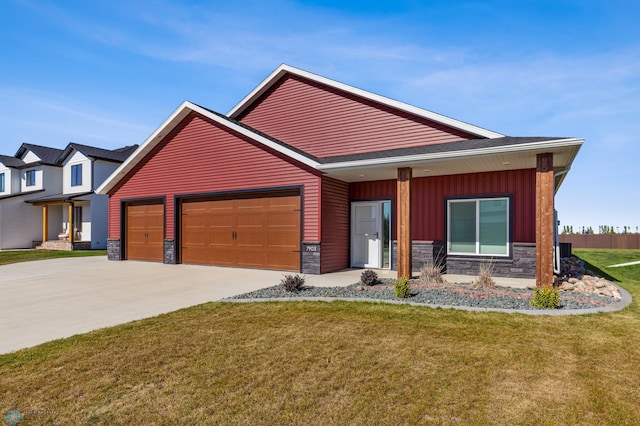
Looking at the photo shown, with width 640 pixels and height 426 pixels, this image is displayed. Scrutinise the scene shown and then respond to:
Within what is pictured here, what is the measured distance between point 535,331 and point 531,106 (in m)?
10.4

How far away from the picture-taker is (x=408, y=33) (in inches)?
433

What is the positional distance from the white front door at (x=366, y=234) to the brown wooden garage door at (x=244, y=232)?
230 centimetres

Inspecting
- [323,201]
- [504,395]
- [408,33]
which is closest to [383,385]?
[504,395]

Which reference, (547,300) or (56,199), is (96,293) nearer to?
(547,300)

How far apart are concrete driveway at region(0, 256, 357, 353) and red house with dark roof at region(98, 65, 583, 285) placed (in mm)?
1633

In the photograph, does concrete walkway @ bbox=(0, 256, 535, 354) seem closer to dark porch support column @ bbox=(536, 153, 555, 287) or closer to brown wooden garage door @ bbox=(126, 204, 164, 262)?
dark porch support column @ bbox=(536, 153, 555, 287)

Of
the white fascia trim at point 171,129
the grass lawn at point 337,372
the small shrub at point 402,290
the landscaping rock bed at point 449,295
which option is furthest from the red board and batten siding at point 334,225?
the grass lawn at point 337,372

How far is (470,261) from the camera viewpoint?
1094cm

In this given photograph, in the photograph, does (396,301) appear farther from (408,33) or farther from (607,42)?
(607,42)

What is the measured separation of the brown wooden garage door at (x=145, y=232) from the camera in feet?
48.3

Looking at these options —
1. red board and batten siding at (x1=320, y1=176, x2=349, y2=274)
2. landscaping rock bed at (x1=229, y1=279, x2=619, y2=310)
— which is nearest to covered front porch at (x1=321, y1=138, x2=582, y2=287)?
red board and batten siding at (x1=320, y1=176, x2=349, y2=274)

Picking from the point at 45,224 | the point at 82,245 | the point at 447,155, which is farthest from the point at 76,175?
the point at 447,155

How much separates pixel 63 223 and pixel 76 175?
3.88 m

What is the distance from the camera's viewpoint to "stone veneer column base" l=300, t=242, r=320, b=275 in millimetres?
10969
